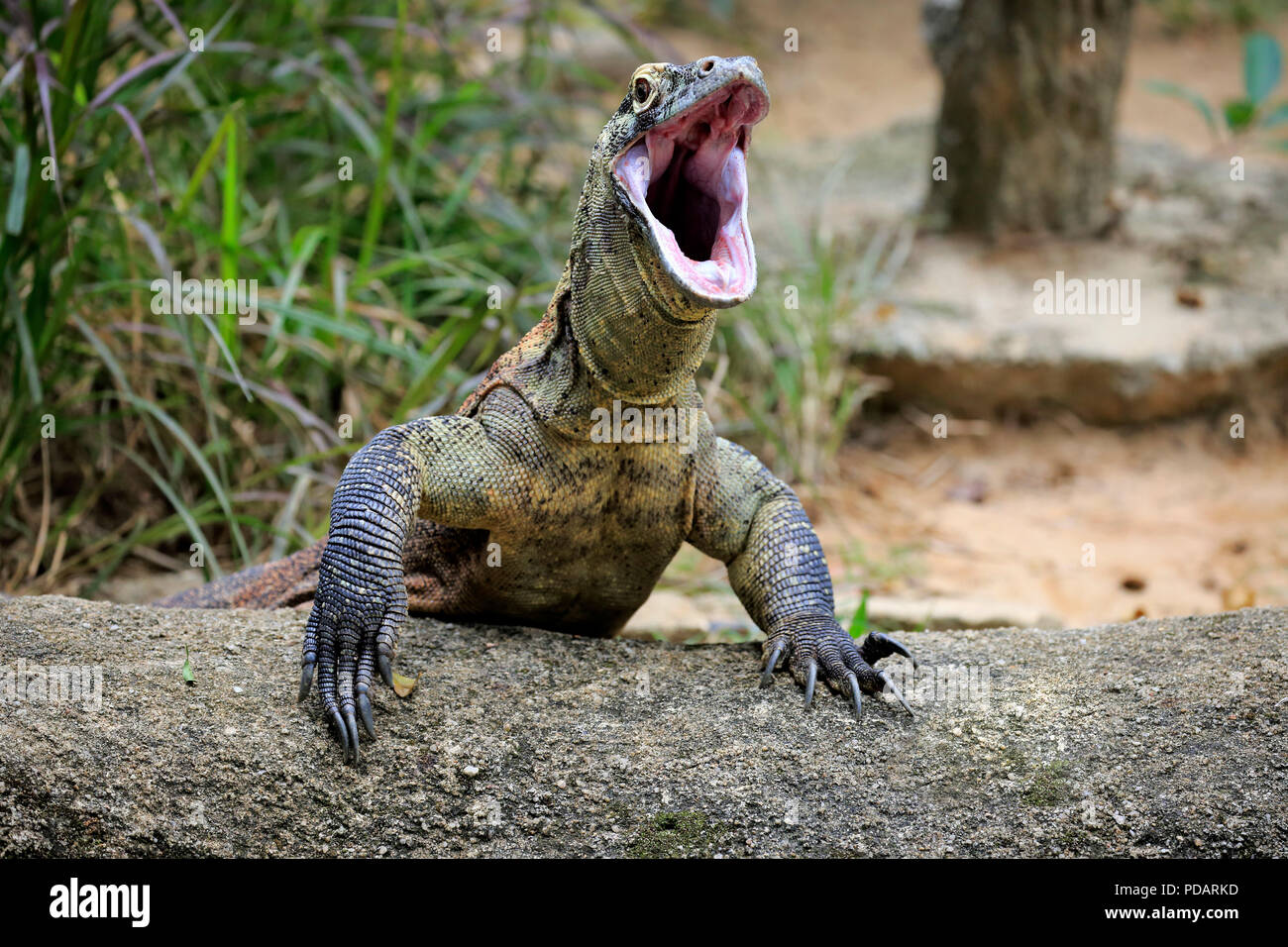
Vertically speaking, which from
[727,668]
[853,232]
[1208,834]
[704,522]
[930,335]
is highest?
[853,232]

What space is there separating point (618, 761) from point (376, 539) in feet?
3.07

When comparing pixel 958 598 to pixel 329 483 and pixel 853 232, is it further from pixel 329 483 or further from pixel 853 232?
pixel 853 232

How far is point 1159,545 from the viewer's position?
8.07m

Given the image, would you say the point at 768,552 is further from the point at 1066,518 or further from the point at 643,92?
the point at 1066,518

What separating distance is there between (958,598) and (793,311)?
2.62 metres

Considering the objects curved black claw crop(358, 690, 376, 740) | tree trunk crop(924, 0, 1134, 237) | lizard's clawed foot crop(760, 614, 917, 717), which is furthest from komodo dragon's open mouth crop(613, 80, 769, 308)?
tree trunk crop(924, 0, 1134, 237)

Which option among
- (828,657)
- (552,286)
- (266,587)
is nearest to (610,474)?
(828,657)

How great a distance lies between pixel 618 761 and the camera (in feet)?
11.7

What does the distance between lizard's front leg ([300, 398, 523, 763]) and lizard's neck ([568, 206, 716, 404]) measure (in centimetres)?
45

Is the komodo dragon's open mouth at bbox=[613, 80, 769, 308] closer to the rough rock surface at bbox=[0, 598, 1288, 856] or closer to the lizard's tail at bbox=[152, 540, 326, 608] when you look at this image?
the rough rock surface at bbox=[0, 598, 1288, 856]

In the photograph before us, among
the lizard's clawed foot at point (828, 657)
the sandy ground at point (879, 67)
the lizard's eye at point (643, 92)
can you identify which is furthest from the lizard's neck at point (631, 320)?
the sandy ground at point (879, 67)

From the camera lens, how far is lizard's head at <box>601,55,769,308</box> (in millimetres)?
3469

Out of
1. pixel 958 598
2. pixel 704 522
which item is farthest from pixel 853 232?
pixel 704 522

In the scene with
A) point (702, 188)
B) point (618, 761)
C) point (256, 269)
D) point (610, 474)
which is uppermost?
point (256, 269)
